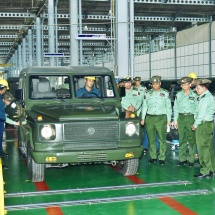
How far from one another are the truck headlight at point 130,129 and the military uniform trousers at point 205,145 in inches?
44.0

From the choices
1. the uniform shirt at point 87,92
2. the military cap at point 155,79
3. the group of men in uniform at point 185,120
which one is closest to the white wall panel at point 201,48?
the group of men in uniform at point 185,120

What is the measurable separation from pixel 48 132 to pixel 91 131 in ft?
2.02

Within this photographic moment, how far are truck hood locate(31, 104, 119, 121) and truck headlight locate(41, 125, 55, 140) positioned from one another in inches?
7.0

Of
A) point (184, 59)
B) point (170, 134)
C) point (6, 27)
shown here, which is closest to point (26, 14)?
point (6, 27)

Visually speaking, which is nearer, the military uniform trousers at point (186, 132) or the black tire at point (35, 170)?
the black tire at point (35, 170)

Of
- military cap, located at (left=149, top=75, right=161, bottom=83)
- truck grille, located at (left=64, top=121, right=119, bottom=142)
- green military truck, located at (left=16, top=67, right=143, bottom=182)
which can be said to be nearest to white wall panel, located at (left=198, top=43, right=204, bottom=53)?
military cap, located at (left=149, top=75, right=161, bottom=83)

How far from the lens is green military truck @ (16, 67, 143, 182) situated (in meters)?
5.89

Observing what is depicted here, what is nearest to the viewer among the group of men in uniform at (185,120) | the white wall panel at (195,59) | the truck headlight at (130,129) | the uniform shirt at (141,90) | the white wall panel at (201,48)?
the truck headlight at (130,129)

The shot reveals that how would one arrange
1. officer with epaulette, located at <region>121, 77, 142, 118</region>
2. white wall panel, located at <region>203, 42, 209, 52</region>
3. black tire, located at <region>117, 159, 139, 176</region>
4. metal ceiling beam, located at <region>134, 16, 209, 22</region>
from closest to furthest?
black tire, located at <region>117, 159, 139, 176</region>
officer with epaulette, located at <region>121, 77, 142, 118</region>
white wall panel, located at <region>203, 42, 209, 52</region>
metal ceiling beam, located at <region>134, 16, 209, 22</region>

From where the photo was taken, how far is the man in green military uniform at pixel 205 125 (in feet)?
21.0

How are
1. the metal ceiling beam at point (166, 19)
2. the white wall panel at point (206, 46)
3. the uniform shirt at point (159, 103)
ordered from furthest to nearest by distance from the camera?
1. the metal ceiling beam at point (166, 19)
2. the white wall panel at point (206, 46)
3. the uniform shirt at point (159, 103)

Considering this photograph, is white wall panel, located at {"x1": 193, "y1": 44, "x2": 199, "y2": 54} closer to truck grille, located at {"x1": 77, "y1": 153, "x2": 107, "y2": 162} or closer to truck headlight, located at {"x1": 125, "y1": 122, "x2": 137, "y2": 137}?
truck headlight, located at {"x1": 125, "y1": 122, "x2": 137, "y2": 137}

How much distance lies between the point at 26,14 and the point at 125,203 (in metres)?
24.7

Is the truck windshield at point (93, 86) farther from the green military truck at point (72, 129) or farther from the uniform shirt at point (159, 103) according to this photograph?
the uniform shirt at point (159, 103)
